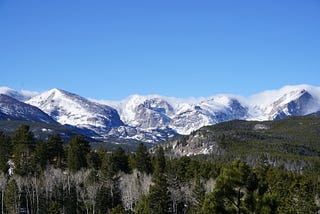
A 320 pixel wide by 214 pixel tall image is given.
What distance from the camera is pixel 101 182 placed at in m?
103

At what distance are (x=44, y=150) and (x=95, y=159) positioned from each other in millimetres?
11696

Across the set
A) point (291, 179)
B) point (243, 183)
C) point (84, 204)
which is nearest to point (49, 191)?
point (84, 204)

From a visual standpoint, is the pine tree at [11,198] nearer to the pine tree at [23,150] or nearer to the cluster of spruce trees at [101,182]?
the cluster of spruce trees at [101,182]

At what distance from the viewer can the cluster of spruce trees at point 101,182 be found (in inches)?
3671

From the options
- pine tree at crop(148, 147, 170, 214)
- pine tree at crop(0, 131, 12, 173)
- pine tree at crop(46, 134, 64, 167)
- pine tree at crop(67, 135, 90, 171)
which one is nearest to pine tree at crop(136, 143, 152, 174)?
pine tree at crop(67, 135, 90, 171)

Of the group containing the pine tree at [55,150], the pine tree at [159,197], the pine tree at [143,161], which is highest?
the pine tree at [55,150]

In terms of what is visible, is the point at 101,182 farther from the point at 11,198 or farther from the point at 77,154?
the point at 11,198

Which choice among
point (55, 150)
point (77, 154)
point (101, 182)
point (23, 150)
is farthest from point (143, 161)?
point (23, 150)

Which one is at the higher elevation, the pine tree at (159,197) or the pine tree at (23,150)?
the pine tree at (23,150)

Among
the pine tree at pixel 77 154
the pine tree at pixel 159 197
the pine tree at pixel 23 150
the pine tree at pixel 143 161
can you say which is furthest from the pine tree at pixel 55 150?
the pine tree at pixel 159 197

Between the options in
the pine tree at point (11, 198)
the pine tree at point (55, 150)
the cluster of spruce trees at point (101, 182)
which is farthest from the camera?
the pine tree at point (55, 150)

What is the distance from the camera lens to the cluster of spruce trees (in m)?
93.2

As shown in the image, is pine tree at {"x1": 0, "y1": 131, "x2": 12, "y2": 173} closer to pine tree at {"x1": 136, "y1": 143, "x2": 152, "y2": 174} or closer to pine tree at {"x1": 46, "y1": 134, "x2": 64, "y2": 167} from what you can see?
pine tree at {"x1": 46, "y1": 134, "x2": 64, "y2": 167}

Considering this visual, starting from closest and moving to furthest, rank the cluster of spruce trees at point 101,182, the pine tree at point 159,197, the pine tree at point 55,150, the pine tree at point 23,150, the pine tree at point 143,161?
the pine tree at point 159,197 < the cluster of spruce trees at point 101,182 < the pine tree at point 23,150 < the pine tree at point 55,150 < the pine tree at point 143,161
